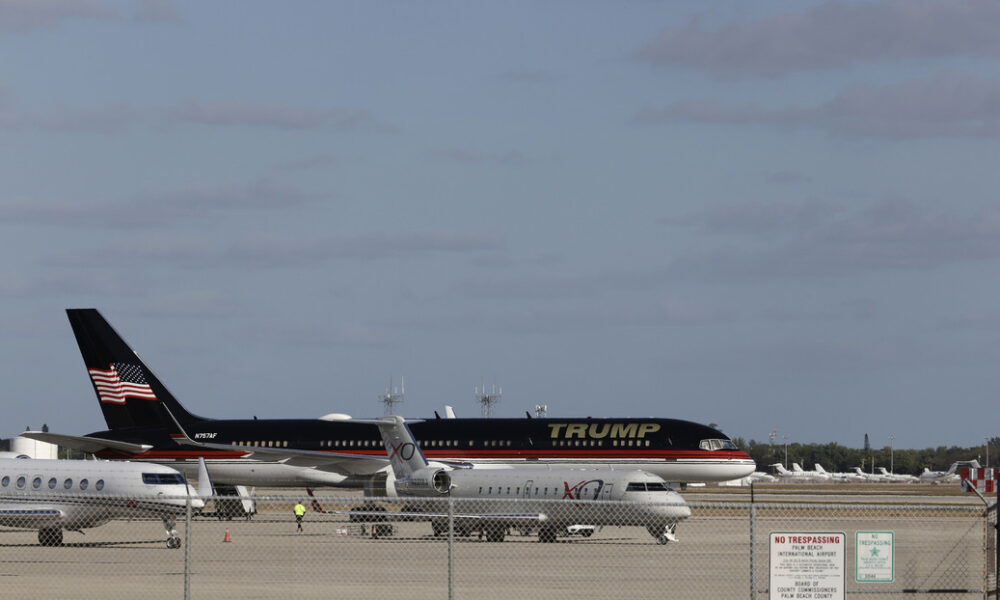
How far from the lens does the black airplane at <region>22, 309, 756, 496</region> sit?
57.5 m

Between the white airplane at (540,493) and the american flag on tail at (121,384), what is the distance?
69.1 feet

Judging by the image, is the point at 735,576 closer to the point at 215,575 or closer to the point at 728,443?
the point at 215,575

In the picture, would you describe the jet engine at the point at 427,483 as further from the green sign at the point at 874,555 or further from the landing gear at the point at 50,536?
the green sign at the point at 874,555

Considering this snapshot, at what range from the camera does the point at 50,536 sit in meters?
39.2

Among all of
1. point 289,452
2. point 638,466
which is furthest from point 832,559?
point 289,452

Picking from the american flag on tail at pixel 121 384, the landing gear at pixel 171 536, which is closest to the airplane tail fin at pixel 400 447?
the landing gear at pixel 171 536

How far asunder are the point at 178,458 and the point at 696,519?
24.3 m

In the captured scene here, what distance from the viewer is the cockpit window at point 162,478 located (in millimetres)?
39500

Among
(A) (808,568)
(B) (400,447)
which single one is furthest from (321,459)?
(A) (808,568)

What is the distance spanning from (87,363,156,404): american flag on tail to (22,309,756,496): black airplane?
48mm

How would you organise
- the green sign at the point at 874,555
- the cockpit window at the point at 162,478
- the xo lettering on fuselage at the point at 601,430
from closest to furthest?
the green sign at the point at 874,555, the cockpit window at the point at 162,478, the xo lettering on fuselage at the point at 601,430

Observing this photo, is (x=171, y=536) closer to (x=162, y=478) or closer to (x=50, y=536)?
(x=162, y=478)

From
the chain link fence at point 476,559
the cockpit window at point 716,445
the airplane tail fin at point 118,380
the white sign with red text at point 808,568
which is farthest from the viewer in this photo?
the airplane tail fin at point 118,380

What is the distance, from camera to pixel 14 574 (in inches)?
1166
